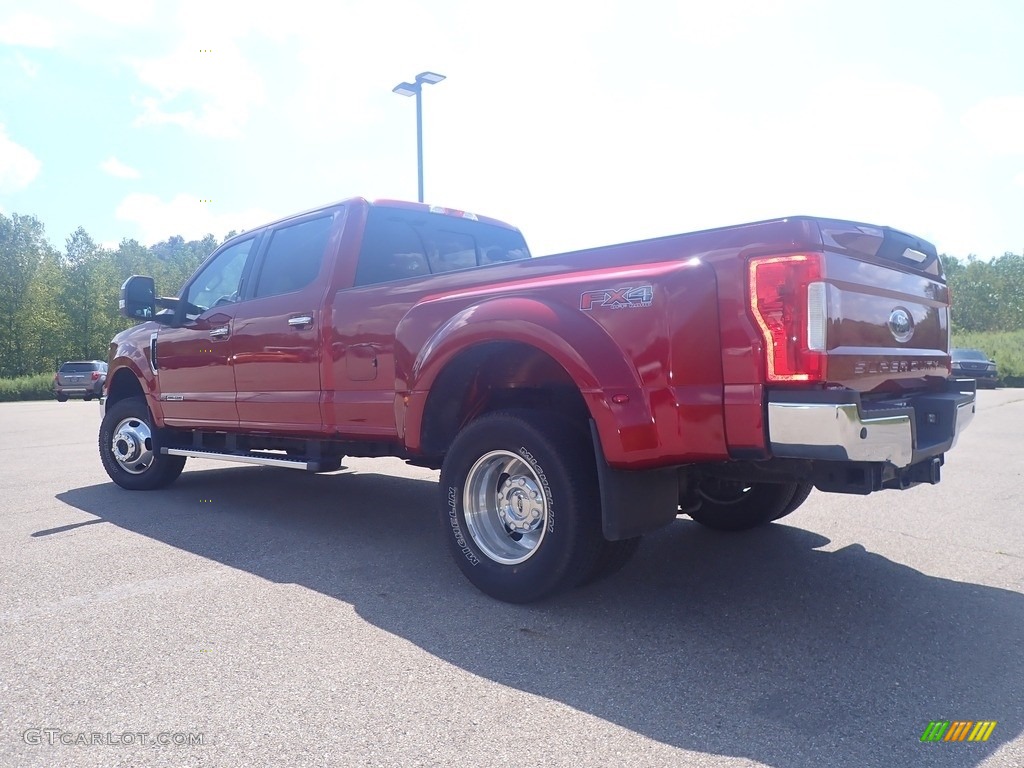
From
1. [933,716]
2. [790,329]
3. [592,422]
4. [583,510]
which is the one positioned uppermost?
[790,329]

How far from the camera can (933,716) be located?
252 centimetres

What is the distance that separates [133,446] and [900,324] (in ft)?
19.6

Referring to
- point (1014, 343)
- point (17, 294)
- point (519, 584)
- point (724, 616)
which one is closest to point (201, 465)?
point (519, 584)

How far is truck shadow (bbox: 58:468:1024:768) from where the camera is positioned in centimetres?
248

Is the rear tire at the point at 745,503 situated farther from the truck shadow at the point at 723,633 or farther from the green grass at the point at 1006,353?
the green grass at the point at 1006,353

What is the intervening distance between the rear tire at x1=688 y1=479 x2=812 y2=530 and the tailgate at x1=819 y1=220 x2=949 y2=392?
109 centimetres

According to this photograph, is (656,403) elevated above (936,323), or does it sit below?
below

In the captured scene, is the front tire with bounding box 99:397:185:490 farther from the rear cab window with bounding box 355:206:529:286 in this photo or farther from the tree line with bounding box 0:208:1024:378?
the tree line with bounding box 0:208:1024:378

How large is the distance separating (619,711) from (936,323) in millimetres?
2557

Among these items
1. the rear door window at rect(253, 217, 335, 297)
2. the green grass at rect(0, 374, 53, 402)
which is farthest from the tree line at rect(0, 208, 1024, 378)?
the rear door window at rect(253, 217, 335, 297)

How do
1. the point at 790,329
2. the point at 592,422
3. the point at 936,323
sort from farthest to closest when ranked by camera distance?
1. the point at 936,323
2. the point at 592,422
3. the point at 790,329

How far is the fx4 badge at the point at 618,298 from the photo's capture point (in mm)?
3066

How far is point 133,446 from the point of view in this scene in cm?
671

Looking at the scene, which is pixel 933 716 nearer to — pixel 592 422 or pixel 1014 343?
pixel 592 422
